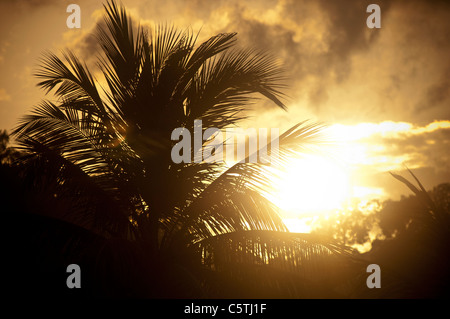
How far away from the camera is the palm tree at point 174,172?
488cm

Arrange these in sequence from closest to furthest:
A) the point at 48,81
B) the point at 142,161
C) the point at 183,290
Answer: the point at 183,290
the point at 142,161
the point at 48,81

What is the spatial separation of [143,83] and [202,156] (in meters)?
1.35

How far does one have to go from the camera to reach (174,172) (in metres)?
5.30

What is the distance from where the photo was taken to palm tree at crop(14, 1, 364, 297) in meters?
4.88

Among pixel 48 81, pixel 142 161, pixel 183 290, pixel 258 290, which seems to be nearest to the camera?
pixel 183 290

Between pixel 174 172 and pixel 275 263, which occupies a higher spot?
pixel 174 172

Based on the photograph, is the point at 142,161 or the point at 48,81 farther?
the point at 48,81

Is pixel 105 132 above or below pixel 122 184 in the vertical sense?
above

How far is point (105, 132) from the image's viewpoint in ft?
17.5
